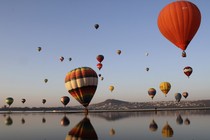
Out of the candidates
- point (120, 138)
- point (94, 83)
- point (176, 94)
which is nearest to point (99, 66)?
point (94, 83)

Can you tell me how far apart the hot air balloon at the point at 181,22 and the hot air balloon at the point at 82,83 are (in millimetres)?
19020

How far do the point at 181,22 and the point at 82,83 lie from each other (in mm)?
21568

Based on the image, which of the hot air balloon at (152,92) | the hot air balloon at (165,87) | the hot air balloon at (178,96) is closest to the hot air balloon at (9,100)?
the hot air balloon at (152,92)

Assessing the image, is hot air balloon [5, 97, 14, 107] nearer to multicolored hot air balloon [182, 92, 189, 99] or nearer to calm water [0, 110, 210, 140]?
multicolored hot air balloon [182, 92, 189, 99]

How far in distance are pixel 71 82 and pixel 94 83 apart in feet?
14.5

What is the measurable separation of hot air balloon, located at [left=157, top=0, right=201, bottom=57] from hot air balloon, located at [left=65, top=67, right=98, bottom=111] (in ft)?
62.4

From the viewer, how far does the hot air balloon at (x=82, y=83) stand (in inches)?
2119

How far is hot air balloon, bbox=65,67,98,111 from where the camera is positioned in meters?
53.8

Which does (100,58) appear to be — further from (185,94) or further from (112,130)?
(112,130)

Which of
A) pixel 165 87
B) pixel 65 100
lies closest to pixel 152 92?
pixel 165 87

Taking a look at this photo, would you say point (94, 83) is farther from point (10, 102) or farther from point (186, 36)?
point (10, 102)

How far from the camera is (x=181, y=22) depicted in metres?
40.2

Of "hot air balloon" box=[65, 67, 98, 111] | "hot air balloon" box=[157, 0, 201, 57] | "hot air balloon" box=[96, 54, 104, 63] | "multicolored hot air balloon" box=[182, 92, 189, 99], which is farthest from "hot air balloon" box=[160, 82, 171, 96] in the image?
"hot air balloon" box=[157, 0, 201, 57]

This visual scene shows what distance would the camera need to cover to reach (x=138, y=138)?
23.3 meters
